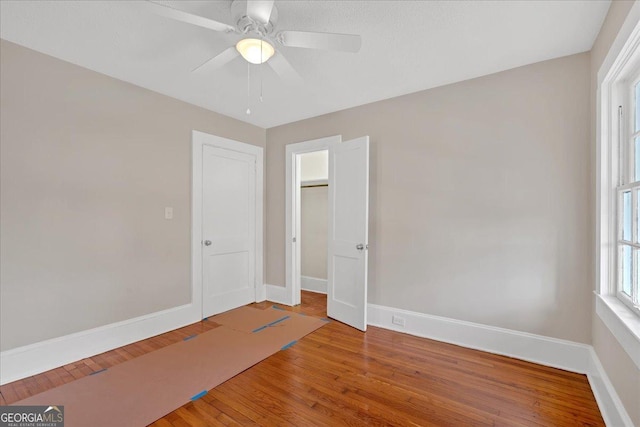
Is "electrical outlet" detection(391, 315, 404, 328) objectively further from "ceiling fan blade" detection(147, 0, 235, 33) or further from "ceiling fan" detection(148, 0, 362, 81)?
"ceiling fan blade" detection(147, 0, 235, 33)

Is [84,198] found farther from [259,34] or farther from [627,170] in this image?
[627,170]

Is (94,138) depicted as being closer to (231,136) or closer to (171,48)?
(171,48)

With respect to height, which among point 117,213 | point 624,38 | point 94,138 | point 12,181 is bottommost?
point 117,213

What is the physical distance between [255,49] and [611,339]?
9.45 feet

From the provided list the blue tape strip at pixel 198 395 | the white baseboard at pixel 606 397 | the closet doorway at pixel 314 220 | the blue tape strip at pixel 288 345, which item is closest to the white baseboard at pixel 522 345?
the white baseboard at pixel 606 397

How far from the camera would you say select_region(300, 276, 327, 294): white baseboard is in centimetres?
459

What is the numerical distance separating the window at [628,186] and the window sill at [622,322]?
0.05 metres

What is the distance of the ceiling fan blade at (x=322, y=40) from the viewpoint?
1556 millimetres

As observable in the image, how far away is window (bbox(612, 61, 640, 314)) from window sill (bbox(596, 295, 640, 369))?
1.9 inches

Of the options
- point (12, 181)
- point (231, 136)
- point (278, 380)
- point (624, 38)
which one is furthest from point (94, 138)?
point (624, 38)

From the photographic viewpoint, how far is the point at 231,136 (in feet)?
12.2

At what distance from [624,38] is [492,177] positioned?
4.05ft

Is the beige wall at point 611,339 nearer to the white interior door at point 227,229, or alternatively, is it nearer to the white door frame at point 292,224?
the white door frame at point 292,224

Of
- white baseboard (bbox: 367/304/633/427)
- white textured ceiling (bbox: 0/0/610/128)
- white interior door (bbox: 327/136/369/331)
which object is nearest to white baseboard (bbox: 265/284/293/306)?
white interior door (bbox: 327/136/369/331)
